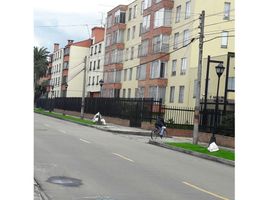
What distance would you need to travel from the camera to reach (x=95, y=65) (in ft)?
285

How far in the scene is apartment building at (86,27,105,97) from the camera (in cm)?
8362

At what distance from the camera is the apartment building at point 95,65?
83625mm

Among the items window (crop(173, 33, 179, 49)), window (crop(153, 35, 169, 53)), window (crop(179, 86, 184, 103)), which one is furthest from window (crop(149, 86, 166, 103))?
window (crop(173, 33, 179, 49))

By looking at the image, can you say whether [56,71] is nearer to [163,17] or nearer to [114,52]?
[114,52]

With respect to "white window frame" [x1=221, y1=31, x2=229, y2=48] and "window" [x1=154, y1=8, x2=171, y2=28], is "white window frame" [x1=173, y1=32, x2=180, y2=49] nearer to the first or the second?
"window" [x1=154, y1=8, x2=171, y2=28]

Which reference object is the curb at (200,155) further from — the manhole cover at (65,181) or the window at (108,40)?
the window at (108,40)

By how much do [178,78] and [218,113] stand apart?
2458 cm

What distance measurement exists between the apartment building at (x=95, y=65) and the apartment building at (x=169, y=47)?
10188 millimetres

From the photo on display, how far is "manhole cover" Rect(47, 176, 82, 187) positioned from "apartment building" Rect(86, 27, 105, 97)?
7052cm

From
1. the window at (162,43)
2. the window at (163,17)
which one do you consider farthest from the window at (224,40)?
the window at (163,17)

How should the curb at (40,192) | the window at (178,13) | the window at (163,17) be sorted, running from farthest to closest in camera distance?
the window at (163,17)
the window at (178,13)
the curb at (40,192)

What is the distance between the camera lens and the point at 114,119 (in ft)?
159
